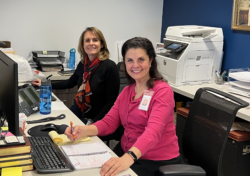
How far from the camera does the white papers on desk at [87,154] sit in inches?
53.1

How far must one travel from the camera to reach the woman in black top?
8.00ft

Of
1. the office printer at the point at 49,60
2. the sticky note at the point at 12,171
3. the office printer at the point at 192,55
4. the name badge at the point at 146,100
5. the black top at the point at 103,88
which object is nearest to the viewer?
the sticky note at the point at 12,171

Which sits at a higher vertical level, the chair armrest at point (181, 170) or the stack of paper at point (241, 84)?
the stack of paper at point (241, 84)

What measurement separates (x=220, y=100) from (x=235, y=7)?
1795 millimetres

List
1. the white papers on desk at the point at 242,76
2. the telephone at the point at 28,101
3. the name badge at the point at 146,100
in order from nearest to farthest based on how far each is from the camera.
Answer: the name badge at the point at 146,100 < the telephone at the point at 28,101 < the white papers on desk at the point at 242,76

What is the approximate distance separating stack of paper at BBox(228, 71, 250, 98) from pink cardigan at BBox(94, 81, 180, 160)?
1.18m

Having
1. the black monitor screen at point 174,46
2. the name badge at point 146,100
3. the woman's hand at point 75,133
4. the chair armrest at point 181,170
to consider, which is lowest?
the chair armrest at point 181,170

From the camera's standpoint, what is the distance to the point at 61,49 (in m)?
3.93

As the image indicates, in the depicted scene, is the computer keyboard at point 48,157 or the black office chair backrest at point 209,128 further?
the black office chair backrest at point 209,128

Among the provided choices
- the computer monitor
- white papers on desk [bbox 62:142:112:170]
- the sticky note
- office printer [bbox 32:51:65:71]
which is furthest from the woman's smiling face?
office printer [bbox 32:51:65:71]

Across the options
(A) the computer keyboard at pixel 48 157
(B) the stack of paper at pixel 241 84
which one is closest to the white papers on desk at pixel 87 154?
(A) the computer keyboard at pixel 48 157

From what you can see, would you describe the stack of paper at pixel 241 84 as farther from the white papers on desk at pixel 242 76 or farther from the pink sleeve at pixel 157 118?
the pink sleeve at pixel 157 118

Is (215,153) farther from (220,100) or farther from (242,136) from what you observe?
(242,136)

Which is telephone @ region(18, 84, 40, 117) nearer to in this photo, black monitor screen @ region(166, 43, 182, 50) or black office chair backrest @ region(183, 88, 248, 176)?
black office chair backrest @ region(183, 88, 248, 176)
